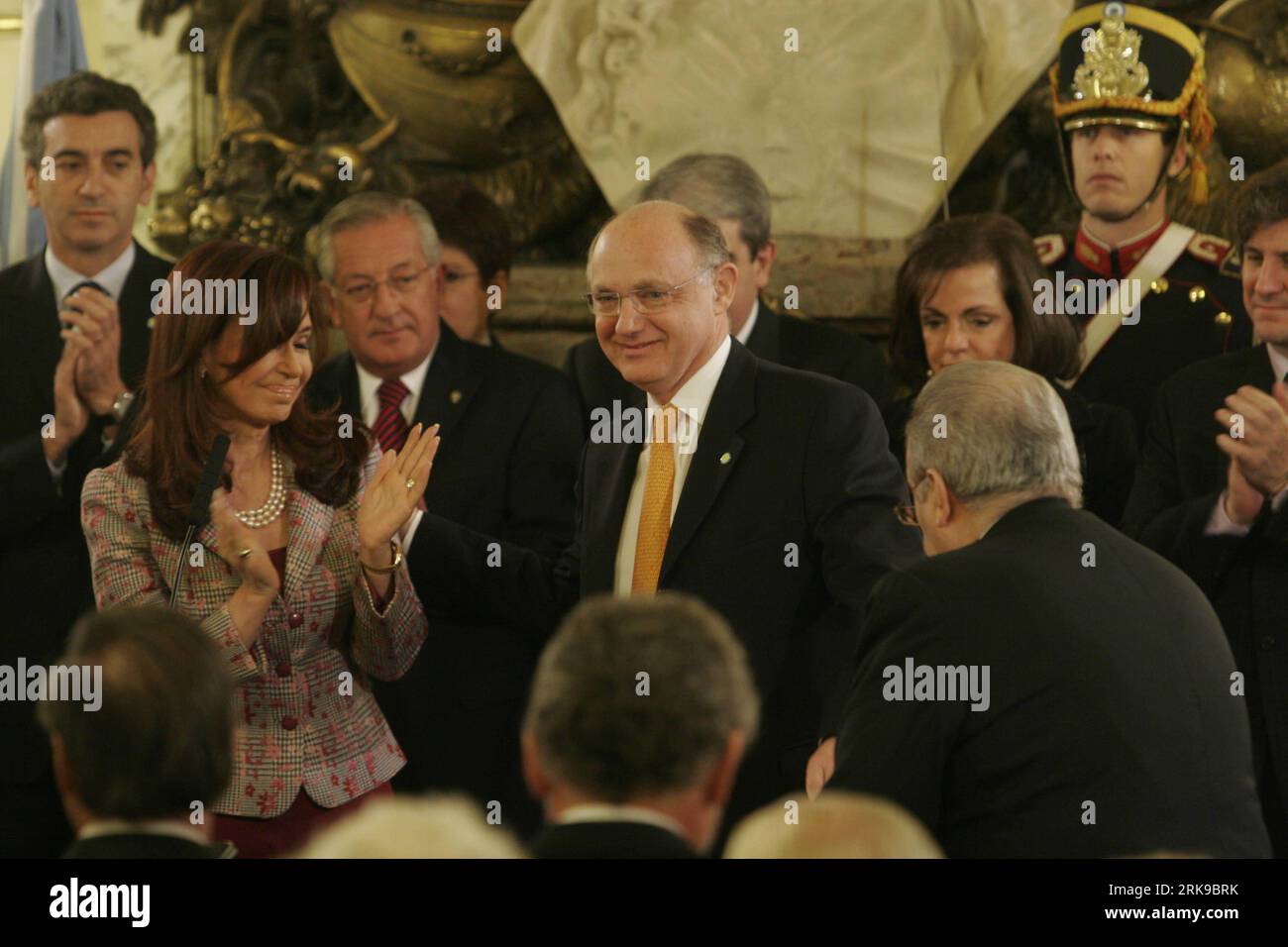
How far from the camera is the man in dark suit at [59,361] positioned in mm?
4699

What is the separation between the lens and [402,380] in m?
4.81

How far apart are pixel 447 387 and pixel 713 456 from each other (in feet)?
3.46

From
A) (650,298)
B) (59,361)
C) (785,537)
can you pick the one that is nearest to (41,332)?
(59,361)

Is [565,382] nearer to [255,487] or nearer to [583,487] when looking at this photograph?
[583,487]

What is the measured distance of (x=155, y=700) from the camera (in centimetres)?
230

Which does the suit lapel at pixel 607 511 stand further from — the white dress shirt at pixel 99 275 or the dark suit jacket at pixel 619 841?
the dark suit jacket at pixel 619 841

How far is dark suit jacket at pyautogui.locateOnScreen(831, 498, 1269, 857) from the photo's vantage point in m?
3.03

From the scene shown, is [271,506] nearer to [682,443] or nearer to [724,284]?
[682,443]

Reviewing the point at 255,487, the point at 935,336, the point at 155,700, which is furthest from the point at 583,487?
the point at 155,700

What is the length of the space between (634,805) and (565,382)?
2.74 metres

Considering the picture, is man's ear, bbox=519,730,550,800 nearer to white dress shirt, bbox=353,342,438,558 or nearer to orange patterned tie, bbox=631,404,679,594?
orange patterned tie, bbox=631,404,679,594

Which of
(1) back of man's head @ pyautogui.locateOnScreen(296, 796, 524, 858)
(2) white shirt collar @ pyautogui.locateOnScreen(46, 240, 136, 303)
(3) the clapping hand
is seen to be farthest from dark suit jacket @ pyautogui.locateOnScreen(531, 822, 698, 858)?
(2) white shirt collar @ pyautogui.locateOnScreen(46, 240, 136, 303)

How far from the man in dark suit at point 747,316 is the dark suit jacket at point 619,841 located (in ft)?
8.81

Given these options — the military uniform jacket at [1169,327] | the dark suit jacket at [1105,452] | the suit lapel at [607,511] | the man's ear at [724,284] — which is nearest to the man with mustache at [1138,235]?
the military uniform jacket at [1169,327]
